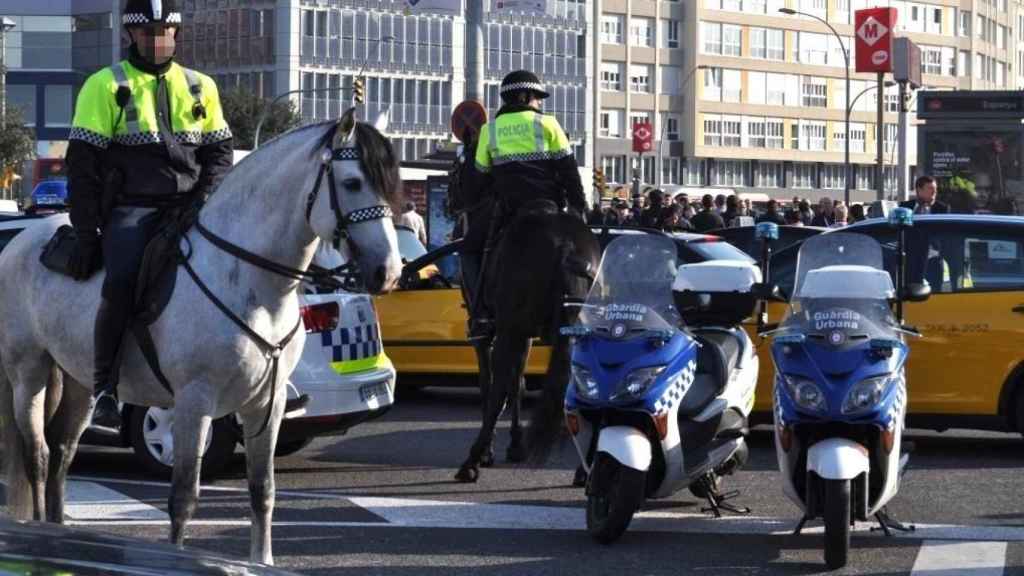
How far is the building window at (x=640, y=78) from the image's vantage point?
375ft

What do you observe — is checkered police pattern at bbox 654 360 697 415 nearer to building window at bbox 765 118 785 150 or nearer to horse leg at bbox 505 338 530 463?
horse leg at bbox 505 338 530 463

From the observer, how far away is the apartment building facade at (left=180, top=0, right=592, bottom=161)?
307 ft

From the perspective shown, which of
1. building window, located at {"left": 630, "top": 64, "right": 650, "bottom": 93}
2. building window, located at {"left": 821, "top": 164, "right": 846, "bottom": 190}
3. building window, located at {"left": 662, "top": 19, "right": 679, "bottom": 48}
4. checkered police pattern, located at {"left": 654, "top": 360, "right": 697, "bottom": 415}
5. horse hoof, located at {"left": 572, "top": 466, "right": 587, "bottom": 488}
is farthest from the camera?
building window, located at {"left": 821, "top": 164, "right": 846, "bottom": 190}

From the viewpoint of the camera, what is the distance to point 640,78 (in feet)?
377

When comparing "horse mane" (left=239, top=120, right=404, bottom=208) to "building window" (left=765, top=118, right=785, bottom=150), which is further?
"building window" (left=765, top=118, right=785, bottom=150)

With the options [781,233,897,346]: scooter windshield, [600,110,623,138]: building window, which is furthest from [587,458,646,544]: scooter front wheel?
[600,110,623,138]: building window

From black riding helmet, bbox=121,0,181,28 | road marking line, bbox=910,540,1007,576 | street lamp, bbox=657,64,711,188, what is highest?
street lamp, bbox=657,64,711,188

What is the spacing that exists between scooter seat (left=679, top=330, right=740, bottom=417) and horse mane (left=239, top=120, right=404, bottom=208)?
253cm

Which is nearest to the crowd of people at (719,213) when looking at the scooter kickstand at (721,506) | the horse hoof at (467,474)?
the horse hoof at (467,474)

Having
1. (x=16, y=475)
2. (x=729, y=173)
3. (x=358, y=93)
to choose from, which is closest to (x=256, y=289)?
(x=16, y=475)

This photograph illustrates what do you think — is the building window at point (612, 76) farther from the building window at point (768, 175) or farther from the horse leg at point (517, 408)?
the horse leg at point (517, 408)

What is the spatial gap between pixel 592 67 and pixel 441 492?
98112mm

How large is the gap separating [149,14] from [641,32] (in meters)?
107

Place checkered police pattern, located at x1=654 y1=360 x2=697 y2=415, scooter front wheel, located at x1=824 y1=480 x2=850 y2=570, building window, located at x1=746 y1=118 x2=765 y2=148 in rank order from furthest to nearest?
1. building window, located at x1=746 y1=118 x2=765 y2=148
2. checkered police pattern, located at x1=654 y1=360 x2=697 y2=415
3. scooter front wheel, located at x1=824 y1=480 x2=850 y2=570
